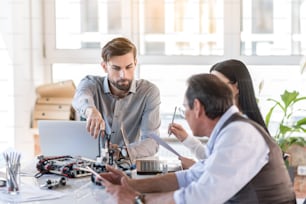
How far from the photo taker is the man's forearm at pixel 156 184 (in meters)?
2.23

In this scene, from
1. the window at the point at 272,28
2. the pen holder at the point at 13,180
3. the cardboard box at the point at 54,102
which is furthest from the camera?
the cardboard box at the point at 54,102

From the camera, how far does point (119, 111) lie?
3.29 meters

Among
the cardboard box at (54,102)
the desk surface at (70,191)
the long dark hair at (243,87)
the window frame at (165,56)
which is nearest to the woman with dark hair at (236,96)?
the long dark hair at (243,87)

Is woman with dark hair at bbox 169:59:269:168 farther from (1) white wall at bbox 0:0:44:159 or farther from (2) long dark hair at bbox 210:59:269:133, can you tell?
(1) white wall at bbox 0:0:44:159

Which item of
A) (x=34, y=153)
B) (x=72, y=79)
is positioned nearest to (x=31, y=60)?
(x=72, y=79)

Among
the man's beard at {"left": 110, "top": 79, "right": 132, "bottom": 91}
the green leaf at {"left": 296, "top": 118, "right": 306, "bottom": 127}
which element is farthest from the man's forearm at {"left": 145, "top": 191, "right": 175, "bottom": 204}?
the green leaf at {"left": 296, "top": 118, "right": 306, "bottom": 127}

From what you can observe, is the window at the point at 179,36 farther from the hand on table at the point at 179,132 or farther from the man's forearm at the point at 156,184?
the man's forearm at the point at 156,184

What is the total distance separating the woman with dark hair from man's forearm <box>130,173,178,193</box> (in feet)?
1.34

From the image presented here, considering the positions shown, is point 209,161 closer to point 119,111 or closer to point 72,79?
point 119,111

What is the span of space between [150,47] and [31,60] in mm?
978

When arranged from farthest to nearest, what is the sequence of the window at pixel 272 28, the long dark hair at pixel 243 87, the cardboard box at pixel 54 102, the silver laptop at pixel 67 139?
the cardboard box at pixel 54 102, the window at pixel 272 28, the silver laptop at pixel 67 139, the long dark hair at pixel 243 87

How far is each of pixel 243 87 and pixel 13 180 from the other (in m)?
1.11

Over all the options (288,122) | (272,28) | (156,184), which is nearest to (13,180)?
(156,184)

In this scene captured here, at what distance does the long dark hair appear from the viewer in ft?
8.05
